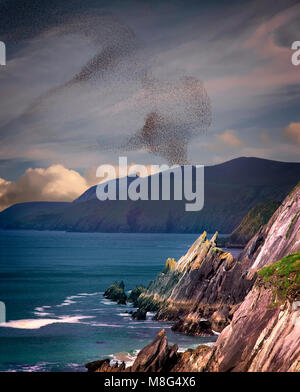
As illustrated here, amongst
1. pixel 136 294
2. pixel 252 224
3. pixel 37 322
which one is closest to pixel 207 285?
pixel 136 294

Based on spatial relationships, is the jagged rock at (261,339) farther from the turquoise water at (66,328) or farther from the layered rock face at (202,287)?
the layered rock face at (202,287)

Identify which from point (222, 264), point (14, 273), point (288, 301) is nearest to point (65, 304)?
point (222, 264)

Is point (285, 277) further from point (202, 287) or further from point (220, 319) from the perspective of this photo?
point (202, 287)

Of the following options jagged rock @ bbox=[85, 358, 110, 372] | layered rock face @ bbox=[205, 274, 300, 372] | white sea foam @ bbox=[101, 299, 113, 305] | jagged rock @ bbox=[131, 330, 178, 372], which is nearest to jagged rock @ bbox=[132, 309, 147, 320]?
white sea foam @ bbox=[101, 299, 113, 305]

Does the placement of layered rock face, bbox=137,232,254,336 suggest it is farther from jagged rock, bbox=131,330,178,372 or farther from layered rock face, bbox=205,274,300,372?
layered rock face, bbox=205,274,300,372

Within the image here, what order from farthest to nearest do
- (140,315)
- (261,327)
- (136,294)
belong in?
1. (136,294)
2. (140,315)
3. (261,327)
